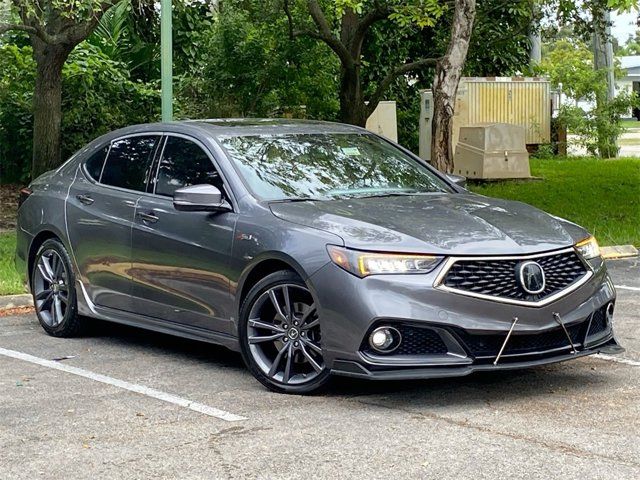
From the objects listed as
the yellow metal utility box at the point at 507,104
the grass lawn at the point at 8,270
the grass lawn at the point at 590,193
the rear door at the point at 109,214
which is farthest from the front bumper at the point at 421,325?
the yellow metal utility box at the point at 507,104

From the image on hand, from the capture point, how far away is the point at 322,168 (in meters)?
7.47

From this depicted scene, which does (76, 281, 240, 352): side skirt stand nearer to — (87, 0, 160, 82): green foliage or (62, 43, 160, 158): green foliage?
(62, 43, 160, 158): green foliage

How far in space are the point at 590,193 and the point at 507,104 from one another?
26.3 feet

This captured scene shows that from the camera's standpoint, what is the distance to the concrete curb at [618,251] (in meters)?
12.6

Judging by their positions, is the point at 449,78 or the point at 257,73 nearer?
the point at 449,78

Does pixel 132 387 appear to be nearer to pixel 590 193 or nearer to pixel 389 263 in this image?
pixel 389 263

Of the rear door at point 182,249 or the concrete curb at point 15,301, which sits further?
the concrete curb at point 15,301

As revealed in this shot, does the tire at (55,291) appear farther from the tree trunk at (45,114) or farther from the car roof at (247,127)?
the tree trunk at (45,114)

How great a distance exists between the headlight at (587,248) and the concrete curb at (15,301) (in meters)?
5.32

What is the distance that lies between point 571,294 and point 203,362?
259cm

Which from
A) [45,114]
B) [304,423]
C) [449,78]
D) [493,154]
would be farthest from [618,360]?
[493,154]

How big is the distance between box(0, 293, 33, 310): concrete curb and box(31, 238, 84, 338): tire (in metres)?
1.24

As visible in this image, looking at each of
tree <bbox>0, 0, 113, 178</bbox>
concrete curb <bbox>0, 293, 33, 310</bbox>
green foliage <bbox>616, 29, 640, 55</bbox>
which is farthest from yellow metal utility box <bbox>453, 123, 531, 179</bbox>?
green foliage <bbox>616, 29, 640, 55</bbox>

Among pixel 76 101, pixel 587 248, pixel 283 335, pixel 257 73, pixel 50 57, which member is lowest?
pixel 283 335
